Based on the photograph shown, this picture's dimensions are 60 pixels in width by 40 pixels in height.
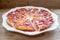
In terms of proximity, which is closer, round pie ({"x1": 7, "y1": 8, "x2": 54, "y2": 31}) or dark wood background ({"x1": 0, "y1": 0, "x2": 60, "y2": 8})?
round pie ({"x1": 7, "y1": 8, "x2": 54, "y2": 31})

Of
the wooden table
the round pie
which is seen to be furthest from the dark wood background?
the wooden table

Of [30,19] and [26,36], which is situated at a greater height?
[30,19]

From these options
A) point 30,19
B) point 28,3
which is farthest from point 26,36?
point 28,3

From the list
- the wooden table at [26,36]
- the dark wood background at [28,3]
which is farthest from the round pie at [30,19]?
the dark wood background at [28,3]

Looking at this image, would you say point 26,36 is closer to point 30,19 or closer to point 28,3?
point 30,19

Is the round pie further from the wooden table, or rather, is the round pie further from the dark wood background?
the dark wood background

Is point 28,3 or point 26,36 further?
point 28,3

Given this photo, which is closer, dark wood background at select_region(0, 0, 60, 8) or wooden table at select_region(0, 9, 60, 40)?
wooden table at select_region(0, 9, 60, 40)

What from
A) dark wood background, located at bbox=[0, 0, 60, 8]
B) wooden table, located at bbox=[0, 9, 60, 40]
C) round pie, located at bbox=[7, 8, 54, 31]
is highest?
dark wood background, located at bbox=[0, 0, 60, 8]

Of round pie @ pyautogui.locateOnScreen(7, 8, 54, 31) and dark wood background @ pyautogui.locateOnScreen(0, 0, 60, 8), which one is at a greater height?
dark wood background @ pyautogui.locateOnScreen(0, 0, 60, 8)
